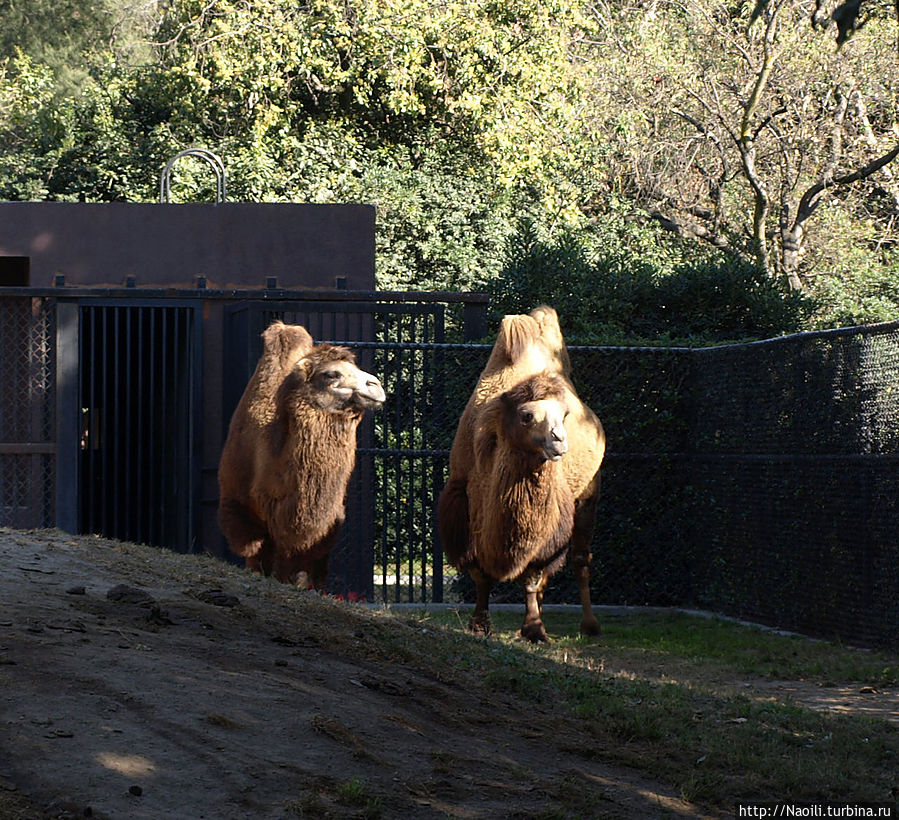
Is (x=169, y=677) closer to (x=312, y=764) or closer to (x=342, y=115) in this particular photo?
(x=312, y=764)

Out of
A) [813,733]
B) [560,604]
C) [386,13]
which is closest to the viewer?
[813,733]

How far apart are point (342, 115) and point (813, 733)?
766 inches

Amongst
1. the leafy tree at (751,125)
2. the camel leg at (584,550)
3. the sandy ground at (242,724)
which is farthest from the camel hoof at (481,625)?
the leafy tree at (751,125)

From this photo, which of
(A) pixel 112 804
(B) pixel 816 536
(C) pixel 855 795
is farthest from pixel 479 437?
(A) pixel 112 804

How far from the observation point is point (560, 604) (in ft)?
38.5

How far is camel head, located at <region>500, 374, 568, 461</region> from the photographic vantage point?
27.6 feet

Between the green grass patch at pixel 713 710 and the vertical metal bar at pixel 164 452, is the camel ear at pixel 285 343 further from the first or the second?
the vertical metal bar at pixel 164 452

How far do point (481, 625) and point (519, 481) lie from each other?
1.18m

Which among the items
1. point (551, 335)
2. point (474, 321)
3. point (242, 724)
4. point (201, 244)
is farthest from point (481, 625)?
point (201, 244)

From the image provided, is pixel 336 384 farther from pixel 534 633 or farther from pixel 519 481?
pixel 534 633

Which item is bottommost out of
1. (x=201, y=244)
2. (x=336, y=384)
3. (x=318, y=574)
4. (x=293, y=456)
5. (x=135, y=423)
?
(x=318, y=574)

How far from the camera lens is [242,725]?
168 inches

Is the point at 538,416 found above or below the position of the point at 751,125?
below

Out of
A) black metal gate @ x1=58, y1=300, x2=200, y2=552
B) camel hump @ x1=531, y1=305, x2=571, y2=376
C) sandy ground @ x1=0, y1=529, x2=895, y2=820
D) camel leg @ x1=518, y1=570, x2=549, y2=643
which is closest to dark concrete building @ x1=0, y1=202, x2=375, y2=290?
black metal gate @ x1=58, y1=300, x2=200, y2=552
